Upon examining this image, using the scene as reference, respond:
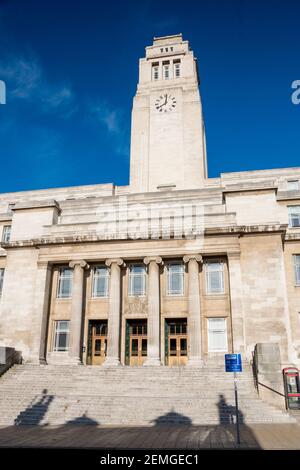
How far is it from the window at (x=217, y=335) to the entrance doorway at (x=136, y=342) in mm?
4589

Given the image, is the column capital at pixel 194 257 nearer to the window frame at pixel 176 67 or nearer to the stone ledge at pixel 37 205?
the stone ledge at pixel 37 205

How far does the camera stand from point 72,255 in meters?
29.6

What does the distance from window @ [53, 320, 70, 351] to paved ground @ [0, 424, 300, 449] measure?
36.9 ft

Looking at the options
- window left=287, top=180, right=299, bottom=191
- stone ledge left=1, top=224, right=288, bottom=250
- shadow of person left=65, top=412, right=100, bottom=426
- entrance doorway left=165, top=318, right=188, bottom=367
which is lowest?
shadow of person left=65, top=412, right=100, bottom=426

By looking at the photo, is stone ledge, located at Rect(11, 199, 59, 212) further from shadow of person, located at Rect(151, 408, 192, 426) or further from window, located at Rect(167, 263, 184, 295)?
shadow of person, located at Rect(151, 408, 192, 426)

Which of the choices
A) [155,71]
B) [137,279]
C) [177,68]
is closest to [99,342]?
[137,279]

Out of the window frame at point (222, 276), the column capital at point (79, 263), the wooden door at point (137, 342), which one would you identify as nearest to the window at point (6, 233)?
the column capital at point (79, 263)

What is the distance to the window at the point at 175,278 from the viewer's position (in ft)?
94.1

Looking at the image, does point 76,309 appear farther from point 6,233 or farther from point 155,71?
point 155,71

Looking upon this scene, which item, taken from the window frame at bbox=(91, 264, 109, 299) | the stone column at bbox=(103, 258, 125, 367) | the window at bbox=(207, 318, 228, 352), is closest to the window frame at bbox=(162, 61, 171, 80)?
the window frame at bbox=(91, 264, 109, 299)

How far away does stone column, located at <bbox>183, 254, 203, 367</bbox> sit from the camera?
84.1 feet

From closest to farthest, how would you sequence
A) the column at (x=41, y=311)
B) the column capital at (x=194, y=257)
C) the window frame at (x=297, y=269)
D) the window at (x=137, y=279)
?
the column capital at (x=194, y=257)
the column at (x=41, y=311)
the window at (x=137, y=279)
the window frame at (x=297, y=269)

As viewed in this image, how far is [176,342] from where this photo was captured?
91.7 feet

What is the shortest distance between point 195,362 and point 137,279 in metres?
7.28
